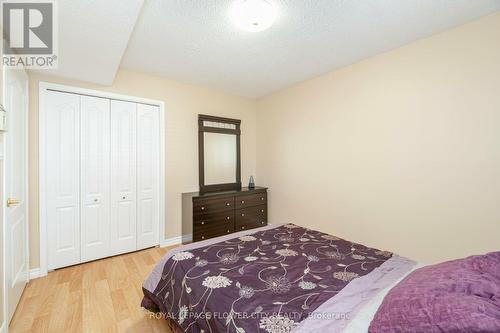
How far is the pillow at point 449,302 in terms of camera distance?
68 centimetres

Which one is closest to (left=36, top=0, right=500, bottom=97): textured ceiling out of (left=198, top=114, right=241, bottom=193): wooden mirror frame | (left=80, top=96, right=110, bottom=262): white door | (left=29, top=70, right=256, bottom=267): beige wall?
(left=29, top=70, right=256, bottom=267): beige wall

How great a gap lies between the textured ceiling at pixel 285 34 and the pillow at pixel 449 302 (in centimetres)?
194

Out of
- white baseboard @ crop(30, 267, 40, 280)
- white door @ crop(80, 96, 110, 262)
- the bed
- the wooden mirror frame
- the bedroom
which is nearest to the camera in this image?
the bed

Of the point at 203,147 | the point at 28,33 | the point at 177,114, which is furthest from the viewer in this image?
the point at 203,147

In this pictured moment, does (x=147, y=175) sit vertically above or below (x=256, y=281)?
above

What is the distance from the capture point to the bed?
1005 mm

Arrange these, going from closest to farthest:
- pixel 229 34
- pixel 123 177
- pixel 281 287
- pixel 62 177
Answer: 1. pixel 281 287
2. pixel 229 34
3. pixel 62 177
4. pixel 123 177

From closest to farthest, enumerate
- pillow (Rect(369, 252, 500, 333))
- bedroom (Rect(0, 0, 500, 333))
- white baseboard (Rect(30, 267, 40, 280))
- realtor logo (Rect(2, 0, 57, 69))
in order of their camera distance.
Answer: pillow (Rect(369, 252, 500, 333))
bedroom (Rect(0, 0, 500, 333))
realtor logo (Rect(2, 0, 57, 69))
white baseboard (Rect(30, 267, 40, 280))

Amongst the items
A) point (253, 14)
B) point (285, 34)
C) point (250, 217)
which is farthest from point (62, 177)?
point (285, 34)

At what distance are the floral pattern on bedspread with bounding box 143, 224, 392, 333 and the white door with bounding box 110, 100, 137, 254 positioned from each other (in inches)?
63.8

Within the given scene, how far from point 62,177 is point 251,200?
2597mm

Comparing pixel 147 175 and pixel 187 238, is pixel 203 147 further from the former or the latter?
pixel 187 238

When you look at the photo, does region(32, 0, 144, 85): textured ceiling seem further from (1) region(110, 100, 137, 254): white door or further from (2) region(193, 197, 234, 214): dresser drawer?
(2) region(193, 197, 234, 214): dresser drawer

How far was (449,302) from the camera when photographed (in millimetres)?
761
